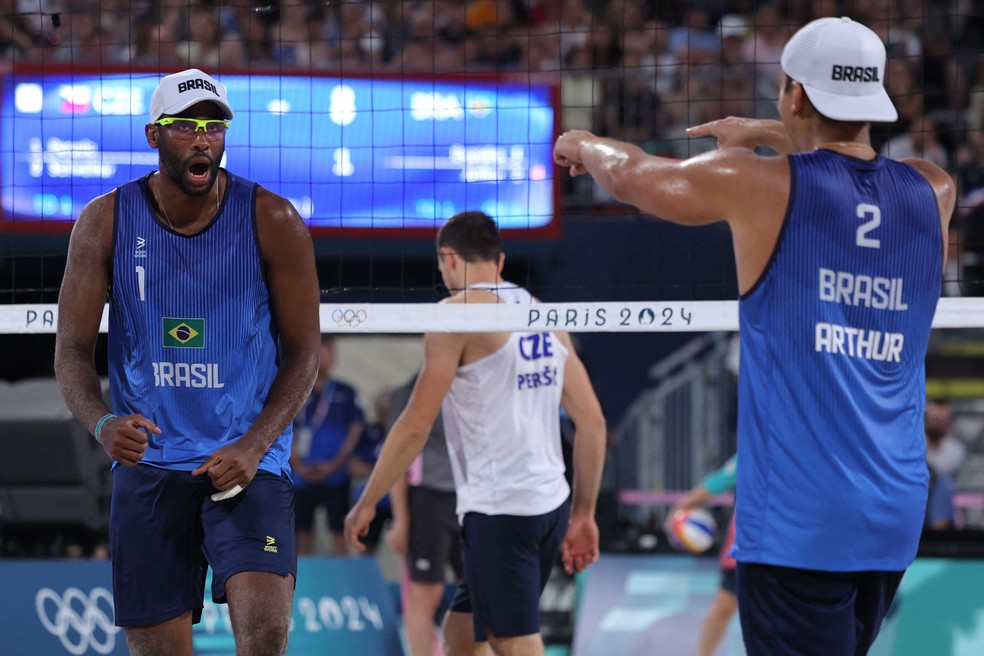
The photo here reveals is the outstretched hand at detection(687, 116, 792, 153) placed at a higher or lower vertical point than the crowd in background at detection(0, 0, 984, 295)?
lower

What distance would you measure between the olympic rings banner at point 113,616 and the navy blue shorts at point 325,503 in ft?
7.42

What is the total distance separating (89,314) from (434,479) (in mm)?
3612

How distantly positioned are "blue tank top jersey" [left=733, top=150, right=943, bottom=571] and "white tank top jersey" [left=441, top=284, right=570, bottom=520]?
236 cm

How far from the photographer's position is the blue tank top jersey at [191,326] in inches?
172

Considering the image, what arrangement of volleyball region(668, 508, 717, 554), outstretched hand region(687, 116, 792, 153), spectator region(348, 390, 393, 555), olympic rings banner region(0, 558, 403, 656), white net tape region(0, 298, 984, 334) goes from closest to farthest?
outstretched hand region(687, 116, 792, 153) → white net tape region(0, 298, 984, 334) → olympic rings banner region(0, 558, 403, 656) → volleyball region(668, 508, 717, 554) → spectator region(348, 390, 393, 555)

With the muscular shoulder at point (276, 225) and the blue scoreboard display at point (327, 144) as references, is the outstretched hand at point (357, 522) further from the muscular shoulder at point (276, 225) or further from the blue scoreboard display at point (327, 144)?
the blue scoreboard display at point (327, 144)

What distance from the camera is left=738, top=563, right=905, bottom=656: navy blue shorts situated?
333cm

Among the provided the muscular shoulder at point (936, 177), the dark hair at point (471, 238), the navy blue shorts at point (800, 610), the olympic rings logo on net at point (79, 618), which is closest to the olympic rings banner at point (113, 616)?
the olympic rings logo on net at point (79, 618)

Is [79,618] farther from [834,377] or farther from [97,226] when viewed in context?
[834,377]

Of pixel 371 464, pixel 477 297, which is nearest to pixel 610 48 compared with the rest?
pixel 371 464

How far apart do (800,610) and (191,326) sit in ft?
6.68

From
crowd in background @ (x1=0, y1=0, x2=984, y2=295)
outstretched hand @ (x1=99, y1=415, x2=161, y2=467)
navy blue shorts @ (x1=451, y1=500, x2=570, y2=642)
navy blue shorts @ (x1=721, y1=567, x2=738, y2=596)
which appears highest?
crowd in background @ (x1=0, y1=0, x2=984, y2=295)

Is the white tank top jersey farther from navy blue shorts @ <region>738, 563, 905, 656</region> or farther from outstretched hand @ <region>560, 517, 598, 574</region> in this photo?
navy blue shorts @ <region>738, 563, 905, 656</region>

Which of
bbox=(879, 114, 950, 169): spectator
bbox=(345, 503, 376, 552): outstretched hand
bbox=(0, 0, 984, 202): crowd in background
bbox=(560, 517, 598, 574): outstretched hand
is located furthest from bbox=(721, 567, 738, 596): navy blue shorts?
bbox=(879, 114, 950, 169): spectator
